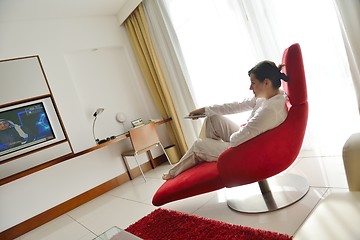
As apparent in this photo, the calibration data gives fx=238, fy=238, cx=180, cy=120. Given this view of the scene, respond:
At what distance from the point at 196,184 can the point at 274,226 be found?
0.54 m

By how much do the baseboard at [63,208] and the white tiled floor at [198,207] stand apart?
0.31 feet

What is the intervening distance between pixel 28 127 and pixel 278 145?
9.13ft

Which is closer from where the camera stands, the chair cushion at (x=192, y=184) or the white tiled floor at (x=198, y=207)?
the white tiled floor at (x=198, y=207)

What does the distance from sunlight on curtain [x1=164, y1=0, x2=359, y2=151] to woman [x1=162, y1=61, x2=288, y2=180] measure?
71cm

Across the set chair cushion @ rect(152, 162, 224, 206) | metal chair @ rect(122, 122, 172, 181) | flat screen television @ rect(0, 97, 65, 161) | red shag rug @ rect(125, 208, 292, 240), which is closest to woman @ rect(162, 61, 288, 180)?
chair cushion @ rect(152, 162, 224, 206)

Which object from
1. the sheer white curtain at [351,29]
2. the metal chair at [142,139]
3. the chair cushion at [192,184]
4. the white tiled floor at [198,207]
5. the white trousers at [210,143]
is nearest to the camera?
the white tiled floor at [198,207]

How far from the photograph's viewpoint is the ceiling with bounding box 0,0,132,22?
274 cm

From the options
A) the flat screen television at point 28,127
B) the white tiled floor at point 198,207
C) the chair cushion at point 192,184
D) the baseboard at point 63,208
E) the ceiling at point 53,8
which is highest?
the ceiling at point 53,8

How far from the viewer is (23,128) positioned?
2.82 m

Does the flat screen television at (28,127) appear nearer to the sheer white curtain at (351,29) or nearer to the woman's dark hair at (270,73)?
the woman's dark hair at (270,73)

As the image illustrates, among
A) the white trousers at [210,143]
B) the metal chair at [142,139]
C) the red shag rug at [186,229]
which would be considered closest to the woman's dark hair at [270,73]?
the white trousers at [210,143]

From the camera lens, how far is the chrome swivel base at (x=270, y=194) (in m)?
1.63

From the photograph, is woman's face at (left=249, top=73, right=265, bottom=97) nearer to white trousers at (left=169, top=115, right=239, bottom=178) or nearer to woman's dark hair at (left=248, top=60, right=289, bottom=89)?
woman's dark hair at (left=248, top=60, right=289, bottom=89)

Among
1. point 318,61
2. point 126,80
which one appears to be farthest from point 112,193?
point 318,61
